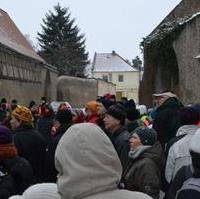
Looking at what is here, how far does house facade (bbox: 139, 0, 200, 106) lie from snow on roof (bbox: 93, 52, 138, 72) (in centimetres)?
6344

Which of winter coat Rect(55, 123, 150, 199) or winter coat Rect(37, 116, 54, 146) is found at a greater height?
winter coat Rect(55, 123, 150, 199)

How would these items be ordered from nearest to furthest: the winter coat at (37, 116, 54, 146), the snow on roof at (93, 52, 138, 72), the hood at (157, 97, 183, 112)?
the hood at (157, 97, 183, 112), the winter coat at (37, 116, 54, 146), the snow on roof at (93, 52, 138, 72)

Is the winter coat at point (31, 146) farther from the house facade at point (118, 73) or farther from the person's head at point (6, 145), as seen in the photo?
the house facade at point (118, 73)

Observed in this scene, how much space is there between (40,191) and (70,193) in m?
0.39

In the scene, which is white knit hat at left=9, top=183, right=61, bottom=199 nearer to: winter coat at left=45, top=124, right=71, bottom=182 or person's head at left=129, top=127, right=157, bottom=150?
person's head at left=129, top=127, right=157, bottom=150

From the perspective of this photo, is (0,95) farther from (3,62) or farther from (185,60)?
(185,60)

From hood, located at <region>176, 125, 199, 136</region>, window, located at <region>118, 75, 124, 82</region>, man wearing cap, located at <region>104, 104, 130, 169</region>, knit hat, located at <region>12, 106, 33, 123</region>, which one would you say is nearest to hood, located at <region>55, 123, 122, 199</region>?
hood, located at <region>176, 125, 199, 136</region>

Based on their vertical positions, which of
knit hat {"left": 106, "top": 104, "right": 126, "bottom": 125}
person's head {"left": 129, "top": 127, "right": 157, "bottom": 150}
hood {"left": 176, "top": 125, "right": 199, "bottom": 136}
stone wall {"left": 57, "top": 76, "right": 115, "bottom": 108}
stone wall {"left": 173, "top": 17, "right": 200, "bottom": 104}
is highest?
stone wall {"left": 173, "top": 17, "right": 200, "bottom": 104}

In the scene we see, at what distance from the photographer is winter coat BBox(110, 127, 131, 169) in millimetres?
7086

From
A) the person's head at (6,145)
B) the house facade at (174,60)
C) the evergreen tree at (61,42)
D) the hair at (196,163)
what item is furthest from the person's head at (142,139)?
the evergreen tree at (61,42)

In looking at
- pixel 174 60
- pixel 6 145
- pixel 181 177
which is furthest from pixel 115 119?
pixel 174 60

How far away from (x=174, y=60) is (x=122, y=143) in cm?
2663

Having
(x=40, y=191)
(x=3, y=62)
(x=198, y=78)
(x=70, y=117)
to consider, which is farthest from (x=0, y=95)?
(x=40, y=191)

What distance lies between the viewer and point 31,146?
7703mm
